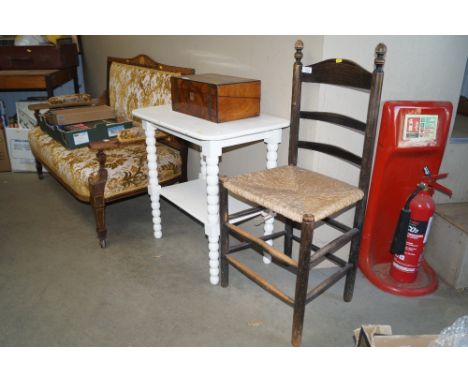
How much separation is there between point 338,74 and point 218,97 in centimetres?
51

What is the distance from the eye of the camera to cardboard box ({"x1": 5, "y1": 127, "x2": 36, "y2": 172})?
11.1 feet

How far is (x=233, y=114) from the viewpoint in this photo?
5.97ft

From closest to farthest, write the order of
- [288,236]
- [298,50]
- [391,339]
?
[391,339] → [298,50] → [288,236]

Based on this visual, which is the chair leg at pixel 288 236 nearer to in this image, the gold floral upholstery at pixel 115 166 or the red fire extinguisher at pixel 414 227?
the red fire extinguisher at pixel 414 227

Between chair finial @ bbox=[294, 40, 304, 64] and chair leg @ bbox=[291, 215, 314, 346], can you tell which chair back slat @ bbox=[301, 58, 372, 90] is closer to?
chair finial @ bbox=[294, 40, 304, 64]

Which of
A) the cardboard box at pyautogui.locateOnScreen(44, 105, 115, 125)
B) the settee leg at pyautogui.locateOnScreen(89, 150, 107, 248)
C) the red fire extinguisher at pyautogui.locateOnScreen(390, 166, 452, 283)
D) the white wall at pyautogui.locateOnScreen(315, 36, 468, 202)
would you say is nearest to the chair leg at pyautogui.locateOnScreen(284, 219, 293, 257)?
the white wall at pyautogui.locateOnScreen(315, 36, 468, 202)

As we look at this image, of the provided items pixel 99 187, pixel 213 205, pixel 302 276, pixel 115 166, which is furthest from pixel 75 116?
pixel 302 276

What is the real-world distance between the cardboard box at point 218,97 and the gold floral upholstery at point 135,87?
1.95 ft

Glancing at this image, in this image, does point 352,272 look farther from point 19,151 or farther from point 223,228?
point 19,151

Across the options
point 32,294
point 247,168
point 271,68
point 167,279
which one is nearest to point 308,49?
point 271,68

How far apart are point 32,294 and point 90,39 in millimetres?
2705

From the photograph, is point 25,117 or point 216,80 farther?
point 25,117

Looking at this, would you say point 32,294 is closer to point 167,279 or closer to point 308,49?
point 167,279

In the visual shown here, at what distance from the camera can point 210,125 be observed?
1.75m
